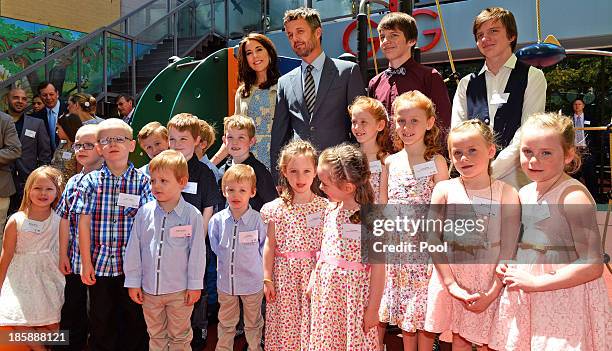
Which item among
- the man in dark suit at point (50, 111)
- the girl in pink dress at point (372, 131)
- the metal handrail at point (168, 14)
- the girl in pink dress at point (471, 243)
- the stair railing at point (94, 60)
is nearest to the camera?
the girl in pink dress at point (471, 243)

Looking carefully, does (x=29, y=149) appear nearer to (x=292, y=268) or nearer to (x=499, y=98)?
(x=292, y=268)

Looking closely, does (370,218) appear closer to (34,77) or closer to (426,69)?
(426,69)

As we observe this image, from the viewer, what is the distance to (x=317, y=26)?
10.3 ft

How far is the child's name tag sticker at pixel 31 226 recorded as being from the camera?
2938mm

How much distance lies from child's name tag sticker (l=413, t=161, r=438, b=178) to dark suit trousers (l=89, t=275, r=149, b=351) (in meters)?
1.61

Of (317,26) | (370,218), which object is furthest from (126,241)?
(317,26)

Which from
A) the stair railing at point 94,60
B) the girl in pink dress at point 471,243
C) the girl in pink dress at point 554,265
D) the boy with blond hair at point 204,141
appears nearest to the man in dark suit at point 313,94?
the boy with blond hair at point 204,141

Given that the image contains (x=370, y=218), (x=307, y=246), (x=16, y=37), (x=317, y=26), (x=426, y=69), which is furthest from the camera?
(x=16, y=37)

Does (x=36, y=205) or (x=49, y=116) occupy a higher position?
(x=49, y=116)

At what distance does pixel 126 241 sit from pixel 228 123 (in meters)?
0.87

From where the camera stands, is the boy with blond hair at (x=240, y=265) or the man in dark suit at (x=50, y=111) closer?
the boy with blond hair at (x=240, y=265)

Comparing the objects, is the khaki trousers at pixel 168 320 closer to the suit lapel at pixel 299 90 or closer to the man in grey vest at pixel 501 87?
the suit lapel at pixel 299 90

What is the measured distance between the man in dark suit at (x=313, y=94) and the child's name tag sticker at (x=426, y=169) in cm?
69

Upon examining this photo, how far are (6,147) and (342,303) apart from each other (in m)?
3.63
